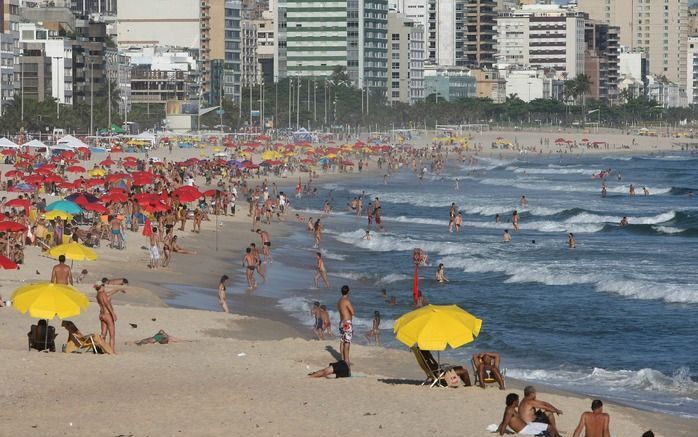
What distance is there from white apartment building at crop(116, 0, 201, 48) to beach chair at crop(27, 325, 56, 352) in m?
151

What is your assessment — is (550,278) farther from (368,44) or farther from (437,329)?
(368,44)

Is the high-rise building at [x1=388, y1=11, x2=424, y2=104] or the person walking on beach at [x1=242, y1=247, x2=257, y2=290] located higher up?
the high-rise building at [x1=388, y1=11, x2=424, y2=104]

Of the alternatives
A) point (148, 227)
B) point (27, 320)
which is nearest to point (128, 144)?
point (148, 227)

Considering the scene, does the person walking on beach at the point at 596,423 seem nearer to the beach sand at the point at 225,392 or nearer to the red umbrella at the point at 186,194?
the beach sand at the point at 225,392

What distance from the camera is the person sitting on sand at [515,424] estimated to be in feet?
52.7

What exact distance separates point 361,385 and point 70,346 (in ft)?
13.4

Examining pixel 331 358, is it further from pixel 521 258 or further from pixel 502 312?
pixel 521 258

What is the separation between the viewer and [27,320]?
889 inches

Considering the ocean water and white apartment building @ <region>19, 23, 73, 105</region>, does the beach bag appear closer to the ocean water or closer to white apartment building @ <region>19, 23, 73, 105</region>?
the ocean water

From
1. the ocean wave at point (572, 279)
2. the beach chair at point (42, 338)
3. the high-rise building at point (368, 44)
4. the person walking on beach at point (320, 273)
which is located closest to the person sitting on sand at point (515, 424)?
the beach chair at point (42, 338)

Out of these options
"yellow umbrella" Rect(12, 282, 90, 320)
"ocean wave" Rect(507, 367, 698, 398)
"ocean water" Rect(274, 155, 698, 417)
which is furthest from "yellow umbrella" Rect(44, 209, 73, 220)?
"yellow umbrella" Rect(12, 282, 90, 320)

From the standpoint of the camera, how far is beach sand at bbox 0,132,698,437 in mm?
16141

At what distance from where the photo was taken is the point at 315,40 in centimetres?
18738

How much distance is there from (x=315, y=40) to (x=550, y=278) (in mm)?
153834
